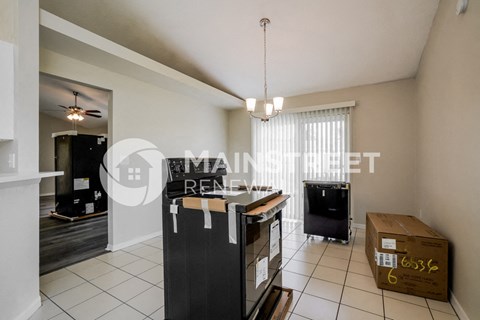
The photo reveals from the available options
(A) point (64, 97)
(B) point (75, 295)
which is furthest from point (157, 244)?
(A) point (64, 97)

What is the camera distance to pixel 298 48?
3221mm

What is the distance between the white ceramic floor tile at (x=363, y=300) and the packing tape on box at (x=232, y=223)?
1.39 metres

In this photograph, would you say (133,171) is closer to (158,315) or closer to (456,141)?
(158,315)

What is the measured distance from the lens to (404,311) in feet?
6.01

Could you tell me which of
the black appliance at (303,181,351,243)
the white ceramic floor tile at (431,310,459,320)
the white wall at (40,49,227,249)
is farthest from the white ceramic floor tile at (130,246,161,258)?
the white ceramic floor tile at (431,310,459,320)

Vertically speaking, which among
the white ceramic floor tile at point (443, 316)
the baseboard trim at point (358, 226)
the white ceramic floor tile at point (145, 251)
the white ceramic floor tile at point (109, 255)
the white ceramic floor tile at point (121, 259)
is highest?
A: the baseboard trim at point (358, 226)

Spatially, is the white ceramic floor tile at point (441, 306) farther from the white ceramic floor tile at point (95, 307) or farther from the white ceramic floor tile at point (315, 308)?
the white ceramic floor tile at point (95, 307)

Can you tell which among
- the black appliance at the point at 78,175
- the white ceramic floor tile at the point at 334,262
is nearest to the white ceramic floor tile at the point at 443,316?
the white ceramic floor tile at the point at 334,262

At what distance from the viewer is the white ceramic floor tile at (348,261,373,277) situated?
244 centimetres

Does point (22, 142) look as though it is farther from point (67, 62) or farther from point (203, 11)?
point (203, 11)

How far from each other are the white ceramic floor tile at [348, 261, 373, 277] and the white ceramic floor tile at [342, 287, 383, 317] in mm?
397

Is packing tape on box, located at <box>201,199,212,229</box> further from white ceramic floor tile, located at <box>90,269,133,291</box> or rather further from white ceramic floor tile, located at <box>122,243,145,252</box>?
white ceramic floor tile, located at <box>122,243,145,252</box>

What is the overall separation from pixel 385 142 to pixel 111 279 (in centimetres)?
440

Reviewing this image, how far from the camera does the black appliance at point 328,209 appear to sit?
10.6 feet
